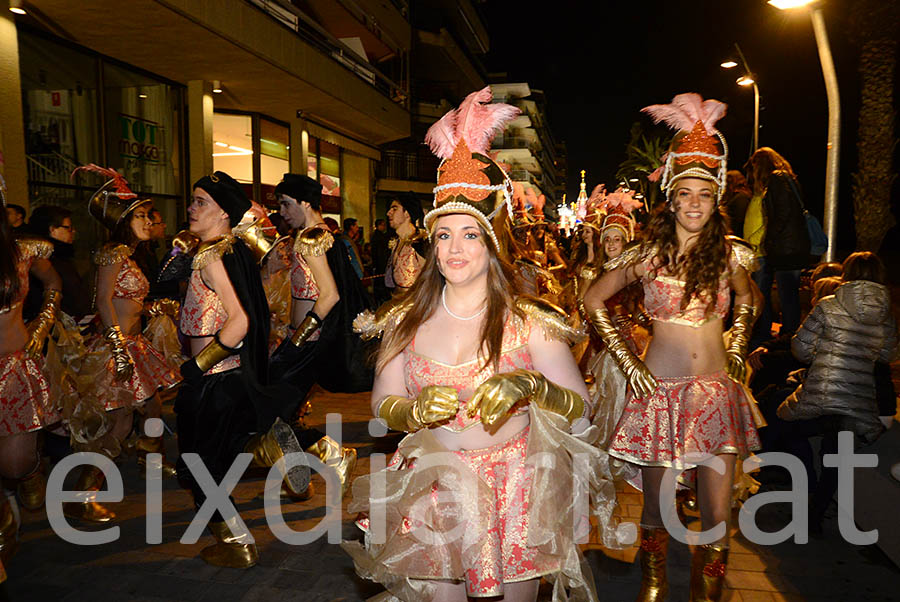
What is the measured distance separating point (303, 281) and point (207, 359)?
2.06 meters

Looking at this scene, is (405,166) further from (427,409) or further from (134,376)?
(427,409)

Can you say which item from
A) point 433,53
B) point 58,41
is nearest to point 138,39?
point 58,41

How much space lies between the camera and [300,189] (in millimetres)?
5879

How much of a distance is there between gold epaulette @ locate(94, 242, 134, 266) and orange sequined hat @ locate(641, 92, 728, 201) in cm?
426

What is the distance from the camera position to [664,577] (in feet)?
→ 11.8

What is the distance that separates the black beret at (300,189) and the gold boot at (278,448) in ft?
7.39

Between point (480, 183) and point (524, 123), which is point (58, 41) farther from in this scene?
point (524, 123)

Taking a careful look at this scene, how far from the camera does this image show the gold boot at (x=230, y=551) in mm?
4113

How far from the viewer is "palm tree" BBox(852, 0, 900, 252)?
1221 cm

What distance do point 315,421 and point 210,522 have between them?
10.9ft

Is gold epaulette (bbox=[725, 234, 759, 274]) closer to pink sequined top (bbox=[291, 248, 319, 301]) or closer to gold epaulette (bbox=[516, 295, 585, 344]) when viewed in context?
gold epaulette (bbox=[516, 295, 585, 344])

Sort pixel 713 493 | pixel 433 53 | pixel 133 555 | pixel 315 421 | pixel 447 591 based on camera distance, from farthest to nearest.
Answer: pixel 433 53 → pixel 315 421 → pixel 133 555 → pixel 713 493 → pixel 447 591

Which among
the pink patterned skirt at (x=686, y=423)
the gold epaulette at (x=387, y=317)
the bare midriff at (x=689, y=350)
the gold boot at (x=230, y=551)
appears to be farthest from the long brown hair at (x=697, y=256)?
the gold boot at (x=230, y=551)

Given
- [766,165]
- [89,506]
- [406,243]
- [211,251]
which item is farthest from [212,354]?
[766,165]
